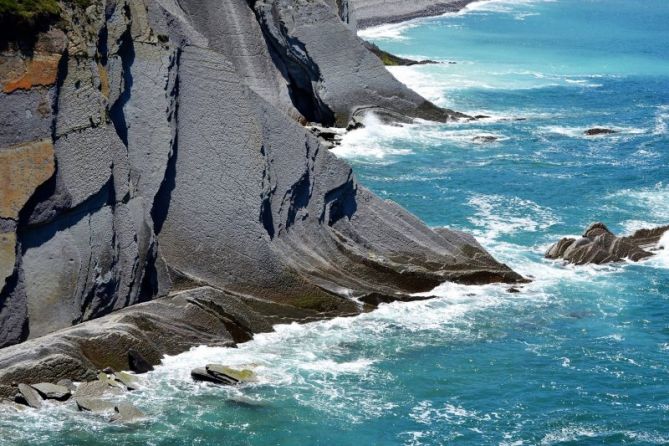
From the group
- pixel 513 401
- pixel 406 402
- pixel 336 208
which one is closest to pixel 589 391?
pixel 513 401

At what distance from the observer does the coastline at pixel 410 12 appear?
10462 cm

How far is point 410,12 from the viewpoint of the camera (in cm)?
11206

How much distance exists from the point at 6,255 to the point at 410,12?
88596 millimetres

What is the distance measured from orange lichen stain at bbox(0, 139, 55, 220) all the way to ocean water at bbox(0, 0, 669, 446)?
16.0 feet

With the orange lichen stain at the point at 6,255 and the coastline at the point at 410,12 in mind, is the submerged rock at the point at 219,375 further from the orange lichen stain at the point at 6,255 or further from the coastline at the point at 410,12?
the coastline at the point at 410,12

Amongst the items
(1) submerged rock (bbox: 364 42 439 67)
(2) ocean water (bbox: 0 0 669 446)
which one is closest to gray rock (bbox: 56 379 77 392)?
(2) ocean water (bbox: 0 0 669 446)

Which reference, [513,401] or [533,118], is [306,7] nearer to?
[533,118]

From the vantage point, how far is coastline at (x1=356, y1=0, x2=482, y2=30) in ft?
343

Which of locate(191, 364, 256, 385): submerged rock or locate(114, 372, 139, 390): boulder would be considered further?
locate(191, 364, 256, 385): submerged rock

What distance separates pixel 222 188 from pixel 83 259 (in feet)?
17.1

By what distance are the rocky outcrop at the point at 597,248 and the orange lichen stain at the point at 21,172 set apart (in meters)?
17.6

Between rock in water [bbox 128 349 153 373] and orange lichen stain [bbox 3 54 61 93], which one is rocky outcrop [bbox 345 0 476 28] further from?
rock in water [bbox 128 349 153 373]

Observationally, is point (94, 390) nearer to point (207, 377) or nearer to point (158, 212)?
point (207, 377)

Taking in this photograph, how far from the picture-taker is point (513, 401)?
1095 inches
